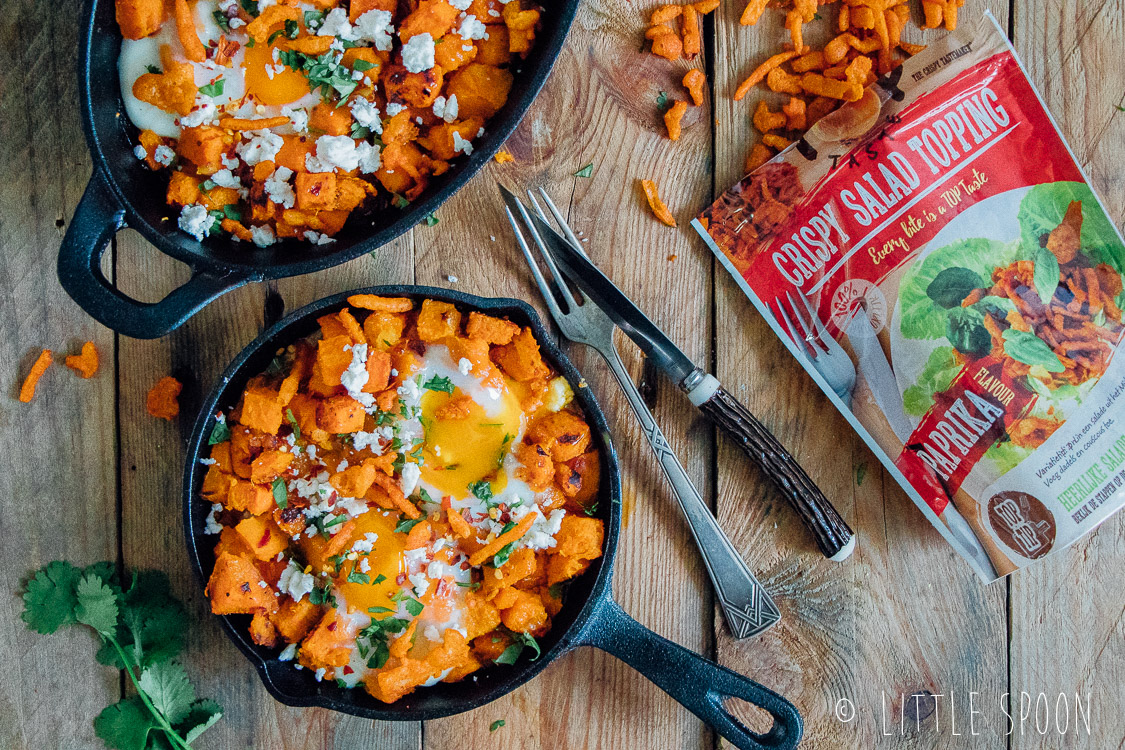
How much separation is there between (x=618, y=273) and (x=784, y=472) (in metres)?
0.68

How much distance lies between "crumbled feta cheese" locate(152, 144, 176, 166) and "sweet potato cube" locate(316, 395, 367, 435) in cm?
66

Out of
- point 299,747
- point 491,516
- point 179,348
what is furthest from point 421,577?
point 179,348

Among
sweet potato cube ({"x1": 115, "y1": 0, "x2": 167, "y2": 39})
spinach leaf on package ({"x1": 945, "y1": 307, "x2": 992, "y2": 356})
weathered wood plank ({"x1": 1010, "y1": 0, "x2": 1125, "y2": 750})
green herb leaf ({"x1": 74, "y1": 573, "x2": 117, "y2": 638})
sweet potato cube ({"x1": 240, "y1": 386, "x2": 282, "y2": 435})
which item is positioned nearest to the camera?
sweet potato cube ({"x1": 115, "y1": 0, "x2": 167, "y2": 39})

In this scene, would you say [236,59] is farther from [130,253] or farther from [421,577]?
[421,577]

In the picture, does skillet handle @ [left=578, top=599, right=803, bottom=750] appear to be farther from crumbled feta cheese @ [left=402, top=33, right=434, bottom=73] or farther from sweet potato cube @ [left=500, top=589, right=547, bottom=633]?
crumbled feta cheese @ [left=402, top=33, right=434, bottom=73]

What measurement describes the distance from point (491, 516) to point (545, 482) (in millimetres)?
143

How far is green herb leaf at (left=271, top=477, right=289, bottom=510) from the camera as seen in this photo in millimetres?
1799

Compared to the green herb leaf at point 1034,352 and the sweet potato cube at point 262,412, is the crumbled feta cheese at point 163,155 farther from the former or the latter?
the green herb leaf at point 1034,352

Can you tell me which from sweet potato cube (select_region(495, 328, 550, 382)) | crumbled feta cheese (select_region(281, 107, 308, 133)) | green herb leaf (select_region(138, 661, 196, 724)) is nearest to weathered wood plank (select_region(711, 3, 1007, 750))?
sweet potato cube (select_region(495, 328, 550, 382))

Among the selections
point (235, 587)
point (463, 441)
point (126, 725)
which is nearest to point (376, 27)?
point (463, 441)

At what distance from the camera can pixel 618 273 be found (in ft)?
7.02

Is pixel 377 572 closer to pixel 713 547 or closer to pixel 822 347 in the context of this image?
pixel 713 547

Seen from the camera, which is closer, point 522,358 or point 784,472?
point 522,358

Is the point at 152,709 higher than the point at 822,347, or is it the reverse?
the point at 822,347
